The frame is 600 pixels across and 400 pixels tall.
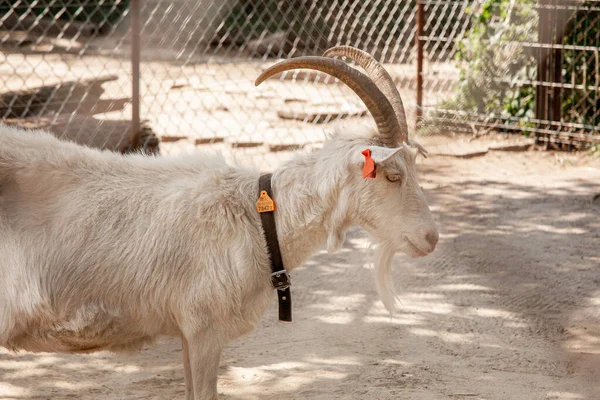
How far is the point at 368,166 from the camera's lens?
3291 millimetres

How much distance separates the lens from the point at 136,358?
4.42 meters

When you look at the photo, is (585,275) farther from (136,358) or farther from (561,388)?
(136,358)

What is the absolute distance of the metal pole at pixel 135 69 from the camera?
247 inches

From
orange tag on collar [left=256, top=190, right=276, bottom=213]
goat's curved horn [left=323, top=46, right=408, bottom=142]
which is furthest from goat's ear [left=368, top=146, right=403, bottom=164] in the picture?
orange tag on collar [left=256, top=190, right=276, bottom=213]

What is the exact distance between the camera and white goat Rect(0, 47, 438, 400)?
3273 mm

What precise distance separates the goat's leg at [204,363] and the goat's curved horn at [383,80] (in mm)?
1249

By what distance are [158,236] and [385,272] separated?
1096 millimetres

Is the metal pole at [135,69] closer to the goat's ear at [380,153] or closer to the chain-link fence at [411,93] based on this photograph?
the chain-link fence at [411,93]

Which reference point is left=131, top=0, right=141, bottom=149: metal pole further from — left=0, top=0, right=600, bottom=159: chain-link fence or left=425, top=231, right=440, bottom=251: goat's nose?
left=425, top=231, right=440, bottom=251: goat's nose

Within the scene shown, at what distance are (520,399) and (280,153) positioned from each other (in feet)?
14.0

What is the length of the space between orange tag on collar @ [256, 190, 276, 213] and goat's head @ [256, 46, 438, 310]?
0.33m

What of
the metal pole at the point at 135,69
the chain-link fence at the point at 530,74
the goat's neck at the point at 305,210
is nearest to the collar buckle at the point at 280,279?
the goat's neck at the point at 305,210

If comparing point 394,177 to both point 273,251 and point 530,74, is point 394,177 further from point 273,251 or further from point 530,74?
point 530,74

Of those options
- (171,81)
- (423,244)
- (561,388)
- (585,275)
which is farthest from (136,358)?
(171,81)
